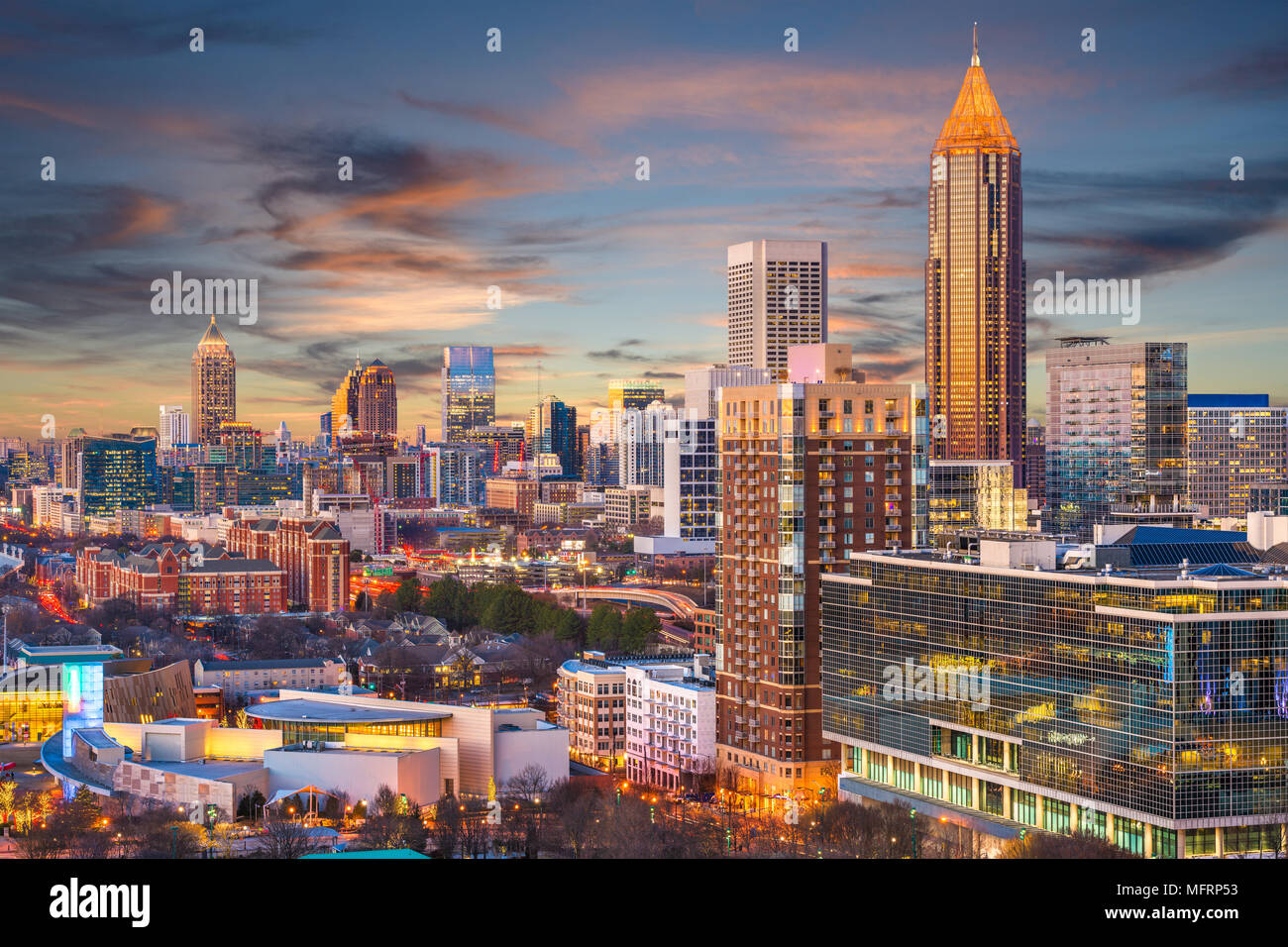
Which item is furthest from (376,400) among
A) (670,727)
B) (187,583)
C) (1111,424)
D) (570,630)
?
(670,727)

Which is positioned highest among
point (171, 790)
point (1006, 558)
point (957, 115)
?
point (957, 115)

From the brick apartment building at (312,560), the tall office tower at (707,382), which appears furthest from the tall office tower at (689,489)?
the brick apartment building at (312,560)

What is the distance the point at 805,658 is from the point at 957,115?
194ft

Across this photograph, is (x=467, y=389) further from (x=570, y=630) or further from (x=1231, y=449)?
(x=570, y=630)

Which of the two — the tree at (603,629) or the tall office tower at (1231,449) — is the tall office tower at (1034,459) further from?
the tree at (603,629)

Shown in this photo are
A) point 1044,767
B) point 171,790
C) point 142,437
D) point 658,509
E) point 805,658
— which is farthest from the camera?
point 142,437

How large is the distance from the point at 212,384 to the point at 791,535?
68014mm

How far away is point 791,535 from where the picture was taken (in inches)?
941

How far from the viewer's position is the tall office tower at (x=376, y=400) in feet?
333

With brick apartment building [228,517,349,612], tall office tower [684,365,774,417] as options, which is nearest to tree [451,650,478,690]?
brick apartment building [228,517,349,612]

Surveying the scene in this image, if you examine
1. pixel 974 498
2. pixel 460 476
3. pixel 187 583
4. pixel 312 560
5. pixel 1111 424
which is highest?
pixel 1111 424
